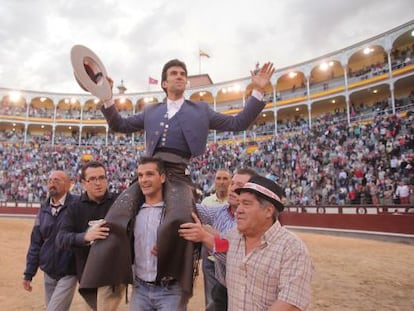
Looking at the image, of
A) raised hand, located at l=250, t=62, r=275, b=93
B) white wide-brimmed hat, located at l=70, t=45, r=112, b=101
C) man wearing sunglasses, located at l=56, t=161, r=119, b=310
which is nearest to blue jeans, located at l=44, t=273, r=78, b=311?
man wearing sunglasses, located at l=56, t=161, r=119, b=310

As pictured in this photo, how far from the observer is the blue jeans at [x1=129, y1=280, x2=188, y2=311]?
1.83 m

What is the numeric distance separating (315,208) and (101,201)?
39.1ft

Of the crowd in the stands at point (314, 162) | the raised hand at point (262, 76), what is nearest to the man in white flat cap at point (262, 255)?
the raised hand at point (262, 76)

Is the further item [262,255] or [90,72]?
[90,72]

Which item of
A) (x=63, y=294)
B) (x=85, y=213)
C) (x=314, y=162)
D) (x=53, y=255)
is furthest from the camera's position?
(x=314, y=162)

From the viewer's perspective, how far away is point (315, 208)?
13.4m

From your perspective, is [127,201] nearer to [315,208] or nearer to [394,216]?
[394,216]

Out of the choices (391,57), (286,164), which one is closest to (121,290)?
(286,164)

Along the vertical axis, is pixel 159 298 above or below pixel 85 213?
below

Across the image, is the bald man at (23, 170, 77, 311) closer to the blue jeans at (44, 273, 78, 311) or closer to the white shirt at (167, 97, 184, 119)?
the blue jeans at (44, 273, 78, 311)

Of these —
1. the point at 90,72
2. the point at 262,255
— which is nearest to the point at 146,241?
the point at 262,255

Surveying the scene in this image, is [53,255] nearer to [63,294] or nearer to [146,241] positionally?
[63,294]

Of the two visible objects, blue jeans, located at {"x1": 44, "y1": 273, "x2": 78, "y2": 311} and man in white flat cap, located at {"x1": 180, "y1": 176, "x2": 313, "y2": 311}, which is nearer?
man in white flat cap, located at {"x1": 180, "y1": 176, "x2": 313, "y2": 311}

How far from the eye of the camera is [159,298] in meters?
1.85
